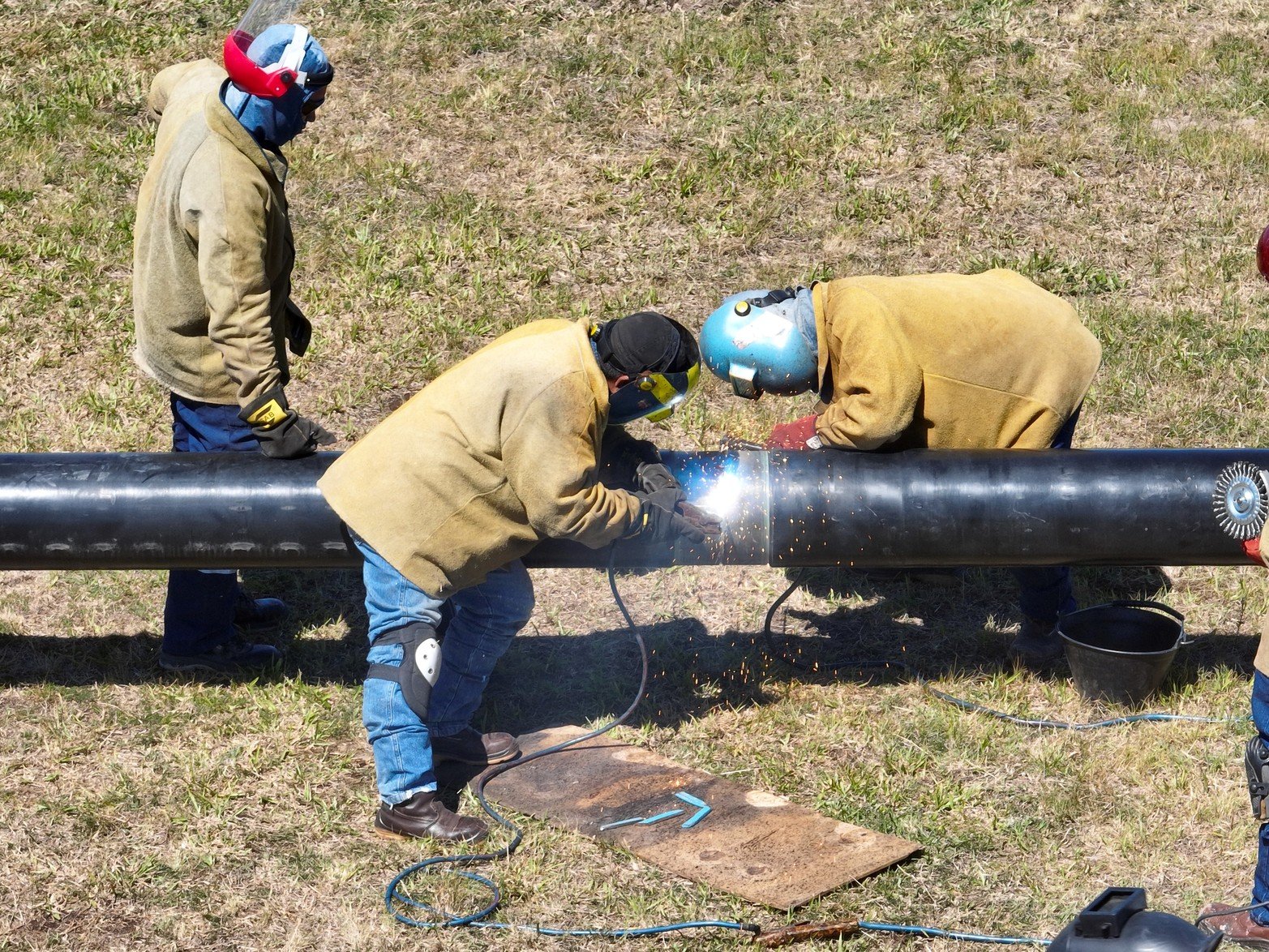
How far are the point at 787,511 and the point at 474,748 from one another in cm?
142

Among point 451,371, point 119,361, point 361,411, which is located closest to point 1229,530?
point 451,371

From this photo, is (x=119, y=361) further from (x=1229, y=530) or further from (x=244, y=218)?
(x=1229, y=530)

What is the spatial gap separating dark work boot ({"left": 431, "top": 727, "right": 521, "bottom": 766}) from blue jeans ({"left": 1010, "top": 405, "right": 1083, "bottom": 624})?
2162 mm

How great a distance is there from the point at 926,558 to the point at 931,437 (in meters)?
0.49

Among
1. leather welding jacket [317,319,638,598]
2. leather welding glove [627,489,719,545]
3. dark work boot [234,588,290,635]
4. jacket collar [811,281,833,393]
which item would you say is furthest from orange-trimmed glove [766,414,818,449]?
dark work boot [234,588,290,635]

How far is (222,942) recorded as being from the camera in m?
4.31

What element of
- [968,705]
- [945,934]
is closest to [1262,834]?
[945,934]

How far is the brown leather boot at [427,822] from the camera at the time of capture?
4.75 m

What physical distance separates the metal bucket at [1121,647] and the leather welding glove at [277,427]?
293 cm

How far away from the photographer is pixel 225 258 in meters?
4.97

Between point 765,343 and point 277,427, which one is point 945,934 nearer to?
point 765,343

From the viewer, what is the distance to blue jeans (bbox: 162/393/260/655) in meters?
5.48

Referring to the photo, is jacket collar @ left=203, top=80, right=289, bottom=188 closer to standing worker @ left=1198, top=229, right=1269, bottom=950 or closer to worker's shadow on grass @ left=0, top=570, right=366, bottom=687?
worker's shadow on grass @ left=0, top=570, right=366, bottom=687

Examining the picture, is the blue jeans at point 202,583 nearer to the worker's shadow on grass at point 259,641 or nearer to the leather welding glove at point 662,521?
the worker's shadow on grass at point 259,641
